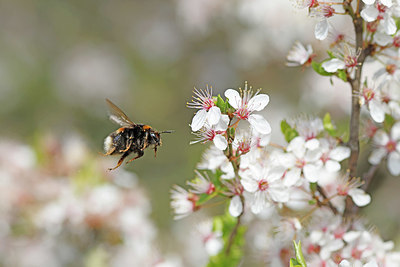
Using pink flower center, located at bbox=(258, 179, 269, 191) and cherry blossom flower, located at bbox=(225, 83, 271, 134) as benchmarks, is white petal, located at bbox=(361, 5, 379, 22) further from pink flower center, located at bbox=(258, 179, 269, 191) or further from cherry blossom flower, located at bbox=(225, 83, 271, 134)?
pink flower center, located at bbox=(258, 179, 269, 191)

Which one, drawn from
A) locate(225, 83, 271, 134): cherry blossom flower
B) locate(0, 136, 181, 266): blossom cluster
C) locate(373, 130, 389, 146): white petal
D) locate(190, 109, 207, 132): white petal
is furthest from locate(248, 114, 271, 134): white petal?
locate(0, 136, 181, 266): blossom cluster

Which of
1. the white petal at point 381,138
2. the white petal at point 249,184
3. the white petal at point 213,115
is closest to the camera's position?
the white petal at point 213,115

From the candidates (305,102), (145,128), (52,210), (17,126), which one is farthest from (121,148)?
(17,126)

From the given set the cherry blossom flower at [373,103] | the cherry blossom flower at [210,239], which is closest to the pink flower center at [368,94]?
the cherry blossom flower at [373,103]

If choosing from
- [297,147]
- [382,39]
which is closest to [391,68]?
[382,39]

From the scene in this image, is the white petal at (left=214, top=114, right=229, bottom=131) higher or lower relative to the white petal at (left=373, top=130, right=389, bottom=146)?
higher

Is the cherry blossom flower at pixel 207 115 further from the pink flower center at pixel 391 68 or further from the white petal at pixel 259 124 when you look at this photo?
the pink flower center at pixel 391 68
